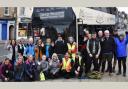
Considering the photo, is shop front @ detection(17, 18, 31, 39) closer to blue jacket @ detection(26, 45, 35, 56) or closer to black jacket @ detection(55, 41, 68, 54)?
blue jacket @ detection(26, 45, 35, 56)

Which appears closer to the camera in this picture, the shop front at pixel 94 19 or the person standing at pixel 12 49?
the person standing at pixel 12 49

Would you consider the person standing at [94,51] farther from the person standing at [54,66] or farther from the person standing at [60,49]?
the person standing at [54,66]

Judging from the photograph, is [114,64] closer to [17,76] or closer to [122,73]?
[122,73]

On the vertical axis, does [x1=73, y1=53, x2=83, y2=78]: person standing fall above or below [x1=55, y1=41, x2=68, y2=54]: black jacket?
below

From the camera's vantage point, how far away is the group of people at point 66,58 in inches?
388

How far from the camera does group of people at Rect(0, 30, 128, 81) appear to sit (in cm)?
985

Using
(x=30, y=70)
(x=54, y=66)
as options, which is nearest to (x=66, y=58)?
(x=54, y=66)

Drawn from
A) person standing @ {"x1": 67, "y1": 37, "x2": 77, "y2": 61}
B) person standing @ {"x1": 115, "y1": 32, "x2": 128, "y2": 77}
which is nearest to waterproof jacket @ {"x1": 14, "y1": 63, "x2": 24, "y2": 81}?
person standing @ {"x1": 67, "y1": 37, "x2": 77, "y2": 61}

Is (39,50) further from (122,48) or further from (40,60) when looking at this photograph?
(122,48)

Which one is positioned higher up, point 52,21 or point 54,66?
point 52,21

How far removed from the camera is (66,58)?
1007 centimetres

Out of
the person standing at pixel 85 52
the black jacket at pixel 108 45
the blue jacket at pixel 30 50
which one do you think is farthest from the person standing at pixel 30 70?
the black jacket at pixel 108 45

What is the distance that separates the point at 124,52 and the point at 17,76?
2.94 meters

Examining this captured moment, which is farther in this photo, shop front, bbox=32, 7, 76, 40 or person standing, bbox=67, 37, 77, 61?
shop front, bbox=32, 7, 76, 40
